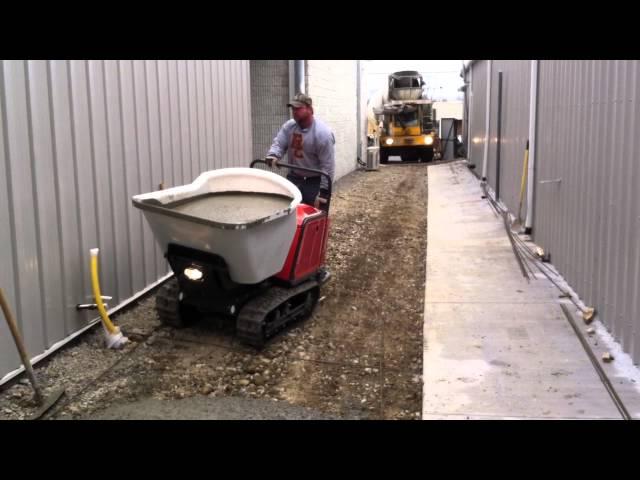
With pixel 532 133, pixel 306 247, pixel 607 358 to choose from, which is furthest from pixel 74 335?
pixel 532 133

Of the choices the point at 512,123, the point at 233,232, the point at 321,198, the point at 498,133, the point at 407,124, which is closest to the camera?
the point at 233,232

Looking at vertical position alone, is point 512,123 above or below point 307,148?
above

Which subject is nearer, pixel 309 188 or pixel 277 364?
pixel 277 364

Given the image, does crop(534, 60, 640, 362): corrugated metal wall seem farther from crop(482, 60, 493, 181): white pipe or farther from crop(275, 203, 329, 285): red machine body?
crop(482, 60, 493, 181): white pipe

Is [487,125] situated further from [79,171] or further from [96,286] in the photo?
[96,286]

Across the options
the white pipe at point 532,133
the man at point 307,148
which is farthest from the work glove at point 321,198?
the white pipe at point 532,133

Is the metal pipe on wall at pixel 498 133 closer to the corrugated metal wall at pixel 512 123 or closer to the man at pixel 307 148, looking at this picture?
the corrugated metal wall at pixel 512 123

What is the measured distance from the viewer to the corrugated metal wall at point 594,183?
15.1ft

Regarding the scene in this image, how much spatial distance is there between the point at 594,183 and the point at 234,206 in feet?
9.82

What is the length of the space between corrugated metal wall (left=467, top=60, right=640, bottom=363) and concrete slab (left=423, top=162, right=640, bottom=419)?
1.28 feet

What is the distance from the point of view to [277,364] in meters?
4.91

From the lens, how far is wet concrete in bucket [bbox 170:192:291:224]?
4826 millimetres

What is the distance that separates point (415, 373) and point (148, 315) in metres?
2.44

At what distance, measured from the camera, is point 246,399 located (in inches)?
169
